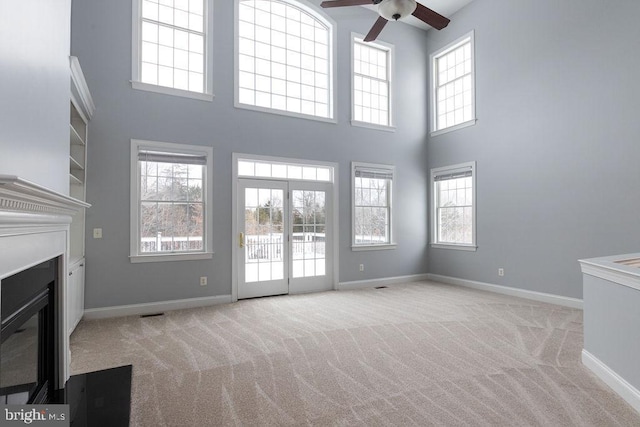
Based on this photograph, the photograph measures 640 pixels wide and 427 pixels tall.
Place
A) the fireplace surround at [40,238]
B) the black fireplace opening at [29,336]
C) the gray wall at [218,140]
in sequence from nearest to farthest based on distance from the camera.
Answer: the fireplace surround at [40,238]
the black fireplace opening at [29,336]
the gray wall at [218,140]

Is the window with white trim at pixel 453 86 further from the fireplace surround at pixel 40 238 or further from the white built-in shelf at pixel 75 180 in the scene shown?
the fireplace surround at pixel 40 238

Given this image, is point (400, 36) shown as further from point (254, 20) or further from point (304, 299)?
point (304, 299)

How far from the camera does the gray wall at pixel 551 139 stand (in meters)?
4.10

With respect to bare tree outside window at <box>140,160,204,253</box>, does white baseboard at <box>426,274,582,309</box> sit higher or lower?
lower

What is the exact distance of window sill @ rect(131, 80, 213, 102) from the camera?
14.6 feet

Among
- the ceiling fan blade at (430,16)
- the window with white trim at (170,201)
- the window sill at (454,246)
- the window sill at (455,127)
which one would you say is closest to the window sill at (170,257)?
the window with white trim at (170,201)

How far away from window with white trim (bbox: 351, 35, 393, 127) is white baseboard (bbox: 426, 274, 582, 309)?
3.09 meters

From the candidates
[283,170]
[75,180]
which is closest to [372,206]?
[283,170]

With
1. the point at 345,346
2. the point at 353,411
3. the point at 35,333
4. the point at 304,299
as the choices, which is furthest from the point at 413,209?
the point at 35,333

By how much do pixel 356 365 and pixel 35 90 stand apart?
278 centimetres

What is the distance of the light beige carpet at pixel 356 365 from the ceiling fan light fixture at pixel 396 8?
3.14 m

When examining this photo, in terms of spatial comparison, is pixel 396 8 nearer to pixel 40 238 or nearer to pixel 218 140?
pixel 218 140

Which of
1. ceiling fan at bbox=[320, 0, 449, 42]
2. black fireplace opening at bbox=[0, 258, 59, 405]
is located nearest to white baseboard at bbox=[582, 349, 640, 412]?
ceiling fan at bbox=[320, 0, 449, 42]

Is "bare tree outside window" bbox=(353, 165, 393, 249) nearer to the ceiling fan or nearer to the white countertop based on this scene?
the ceiling fan
